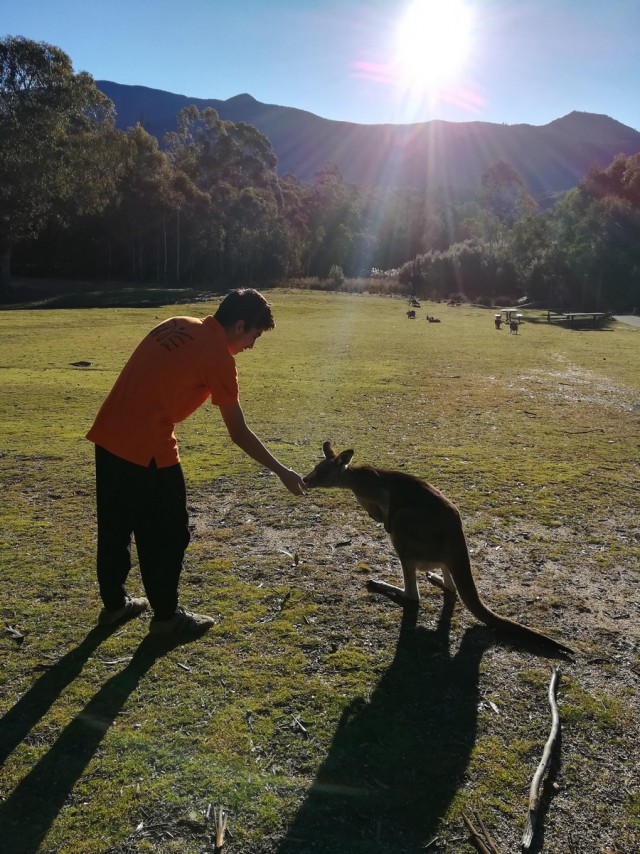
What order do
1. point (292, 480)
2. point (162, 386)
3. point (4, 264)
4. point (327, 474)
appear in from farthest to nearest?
point (4, 264), point (327, 474), point (292, 480), point (162, 386)

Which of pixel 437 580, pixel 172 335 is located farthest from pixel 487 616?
pixel 172 335

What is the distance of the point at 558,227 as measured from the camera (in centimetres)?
4684

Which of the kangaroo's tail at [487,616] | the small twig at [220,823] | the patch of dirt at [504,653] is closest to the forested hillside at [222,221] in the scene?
the patch of dirt at [504,653]

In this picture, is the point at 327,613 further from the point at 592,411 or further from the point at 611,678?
the point at 592,411

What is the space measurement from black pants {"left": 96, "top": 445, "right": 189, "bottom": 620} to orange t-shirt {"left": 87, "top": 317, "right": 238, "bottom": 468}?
9 centimetres

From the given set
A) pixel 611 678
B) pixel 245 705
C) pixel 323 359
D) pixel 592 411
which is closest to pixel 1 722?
pixel 245 705

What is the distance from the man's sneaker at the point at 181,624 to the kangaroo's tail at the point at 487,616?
1.42 m

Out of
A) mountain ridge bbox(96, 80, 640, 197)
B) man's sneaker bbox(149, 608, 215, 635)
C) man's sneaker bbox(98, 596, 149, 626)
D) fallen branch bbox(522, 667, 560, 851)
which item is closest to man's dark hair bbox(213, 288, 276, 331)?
man's sneaker bbox(149, 608, 215, 635)

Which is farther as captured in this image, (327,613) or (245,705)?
(327,613)

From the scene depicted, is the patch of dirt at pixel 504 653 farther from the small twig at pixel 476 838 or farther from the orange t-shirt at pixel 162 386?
the orange t-shirt at pixel 162 386

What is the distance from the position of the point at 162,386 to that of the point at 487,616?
2029 mm

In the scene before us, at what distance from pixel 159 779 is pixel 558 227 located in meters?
50.0

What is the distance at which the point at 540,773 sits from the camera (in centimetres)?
260

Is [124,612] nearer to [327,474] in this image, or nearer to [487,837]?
[327,474]
